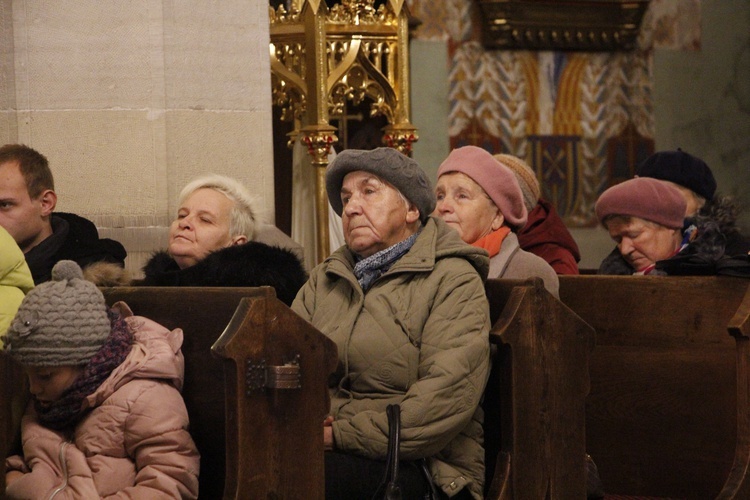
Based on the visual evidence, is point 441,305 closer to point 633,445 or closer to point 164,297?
point 164,297

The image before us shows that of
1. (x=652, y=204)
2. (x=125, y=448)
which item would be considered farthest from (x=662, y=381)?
(x=125, y=448)

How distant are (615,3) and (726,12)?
989 millimetres

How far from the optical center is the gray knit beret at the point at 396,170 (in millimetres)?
3812

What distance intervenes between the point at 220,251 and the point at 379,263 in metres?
0.57

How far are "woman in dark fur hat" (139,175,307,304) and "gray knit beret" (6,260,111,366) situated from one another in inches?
29.8

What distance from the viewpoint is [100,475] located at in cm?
317

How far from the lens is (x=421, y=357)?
11.8 ft

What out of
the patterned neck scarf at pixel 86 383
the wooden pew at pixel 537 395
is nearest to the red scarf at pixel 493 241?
the wooden pew at pixel 537 395

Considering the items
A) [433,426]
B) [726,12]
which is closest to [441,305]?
[433,426]

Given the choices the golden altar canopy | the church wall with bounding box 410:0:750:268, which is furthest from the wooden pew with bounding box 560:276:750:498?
the church wall with bounding box 410:0:750:268

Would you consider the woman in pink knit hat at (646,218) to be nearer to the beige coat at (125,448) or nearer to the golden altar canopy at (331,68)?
the beige coat at (125,448)

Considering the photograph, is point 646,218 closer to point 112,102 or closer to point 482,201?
point 482,201

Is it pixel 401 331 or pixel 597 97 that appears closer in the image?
pixel 401 331

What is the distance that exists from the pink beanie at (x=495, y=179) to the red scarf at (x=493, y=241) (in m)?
0.07
